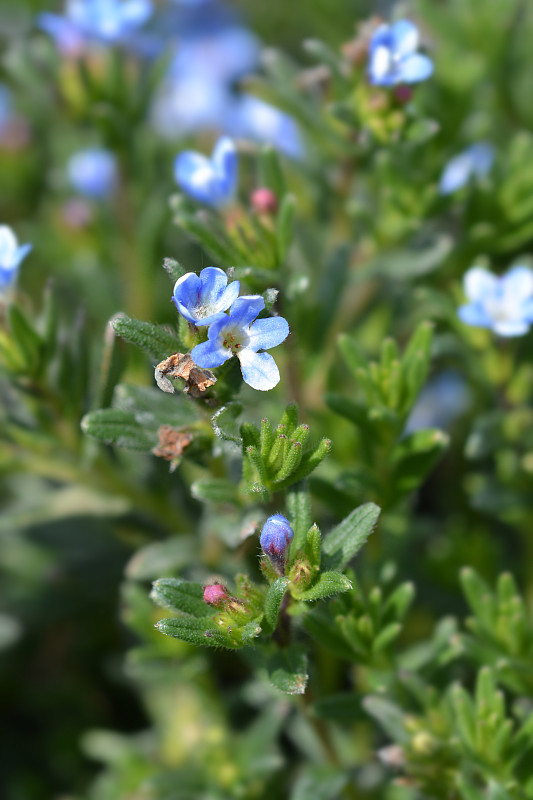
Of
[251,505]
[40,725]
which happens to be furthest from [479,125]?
[40,725]

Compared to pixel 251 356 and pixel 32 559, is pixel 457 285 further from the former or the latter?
pixel 32 559

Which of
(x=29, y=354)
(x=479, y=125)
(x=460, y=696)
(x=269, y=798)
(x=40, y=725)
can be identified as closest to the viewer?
(x=460, y=696)

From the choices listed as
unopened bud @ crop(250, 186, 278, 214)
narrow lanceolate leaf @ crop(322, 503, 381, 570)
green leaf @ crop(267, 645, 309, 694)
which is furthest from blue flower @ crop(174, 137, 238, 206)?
green leaf @ crop(267, 645, 309, 694)

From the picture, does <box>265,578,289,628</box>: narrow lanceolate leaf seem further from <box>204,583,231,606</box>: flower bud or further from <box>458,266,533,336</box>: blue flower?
<box>458,266,533,336</box>: blue flower

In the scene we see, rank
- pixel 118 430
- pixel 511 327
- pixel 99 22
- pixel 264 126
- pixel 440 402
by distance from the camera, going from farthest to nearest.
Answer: pixel 264 126 < pixel 440 402 < pixel 99 22 < pixel 511 327 < pixel 118 430

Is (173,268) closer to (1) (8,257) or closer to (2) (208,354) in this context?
(2) (208,354)

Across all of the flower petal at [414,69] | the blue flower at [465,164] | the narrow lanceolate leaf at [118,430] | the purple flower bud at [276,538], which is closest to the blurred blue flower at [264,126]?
the blue flower at [465,164]

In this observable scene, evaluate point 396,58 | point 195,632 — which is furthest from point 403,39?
point 195,632
